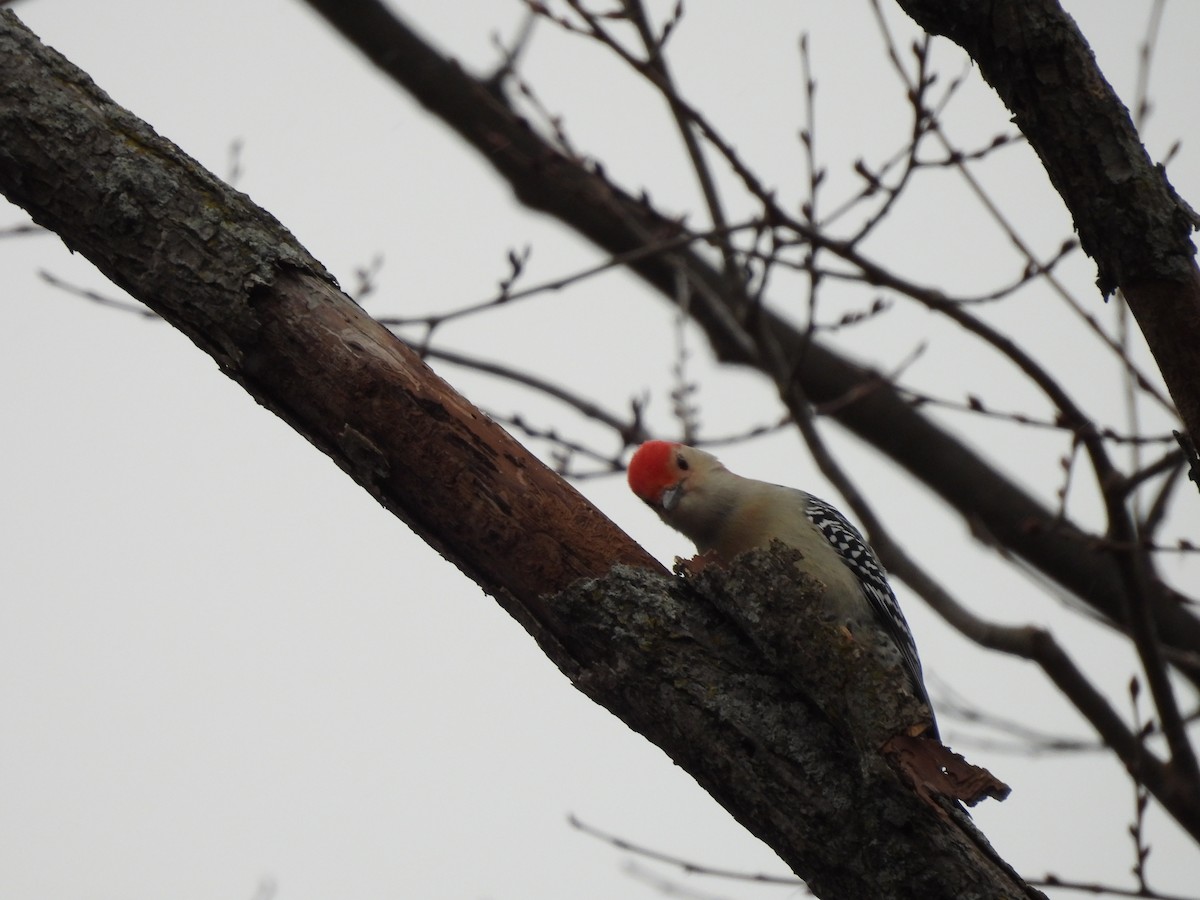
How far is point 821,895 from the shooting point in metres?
2.56

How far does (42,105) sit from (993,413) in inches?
131

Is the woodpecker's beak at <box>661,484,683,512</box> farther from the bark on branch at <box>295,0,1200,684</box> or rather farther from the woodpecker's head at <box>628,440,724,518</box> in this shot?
the bark on branch at <box>295,0,1200,684</box>

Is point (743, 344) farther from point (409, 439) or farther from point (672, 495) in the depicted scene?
point (409, 439)

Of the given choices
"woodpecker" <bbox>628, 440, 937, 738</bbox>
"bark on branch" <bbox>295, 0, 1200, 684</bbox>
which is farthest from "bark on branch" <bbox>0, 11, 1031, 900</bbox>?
"bark on branch" <bbox>295, 0, 1200, 684</bbox>

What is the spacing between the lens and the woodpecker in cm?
486

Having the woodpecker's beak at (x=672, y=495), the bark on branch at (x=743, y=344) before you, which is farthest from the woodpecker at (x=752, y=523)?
the bark on branch at (x=743, y=344)

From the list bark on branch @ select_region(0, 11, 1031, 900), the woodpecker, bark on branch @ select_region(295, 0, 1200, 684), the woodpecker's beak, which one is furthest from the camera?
bark on branch @ select_region(295, 0, 1200, 684)

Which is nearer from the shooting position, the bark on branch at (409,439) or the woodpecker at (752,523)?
the bark on branch at (409,439)

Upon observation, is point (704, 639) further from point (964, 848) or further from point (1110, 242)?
point (1110, 242)

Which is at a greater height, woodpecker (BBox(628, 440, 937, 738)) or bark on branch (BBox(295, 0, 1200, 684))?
bark on branch (BBox(295, 0, 1200, 684))

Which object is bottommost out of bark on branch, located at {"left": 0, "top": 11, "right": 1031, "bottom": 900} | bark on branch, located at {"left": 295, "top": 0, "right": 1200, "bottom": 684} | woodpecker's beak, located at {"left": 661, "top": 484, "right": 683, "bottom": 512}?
bark on branch, located at {"left": 0, "top": 11, "right": 1031, "bottom": 900}

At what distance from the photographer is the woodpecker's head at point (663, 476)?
5.01 metres

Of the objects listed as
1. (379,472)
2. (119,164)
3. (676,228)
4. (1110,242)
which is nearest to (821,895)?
(379,472)

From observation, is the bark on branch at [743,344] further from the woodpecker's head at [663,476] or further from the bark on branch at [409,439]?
the bark on branch at [409,439]
